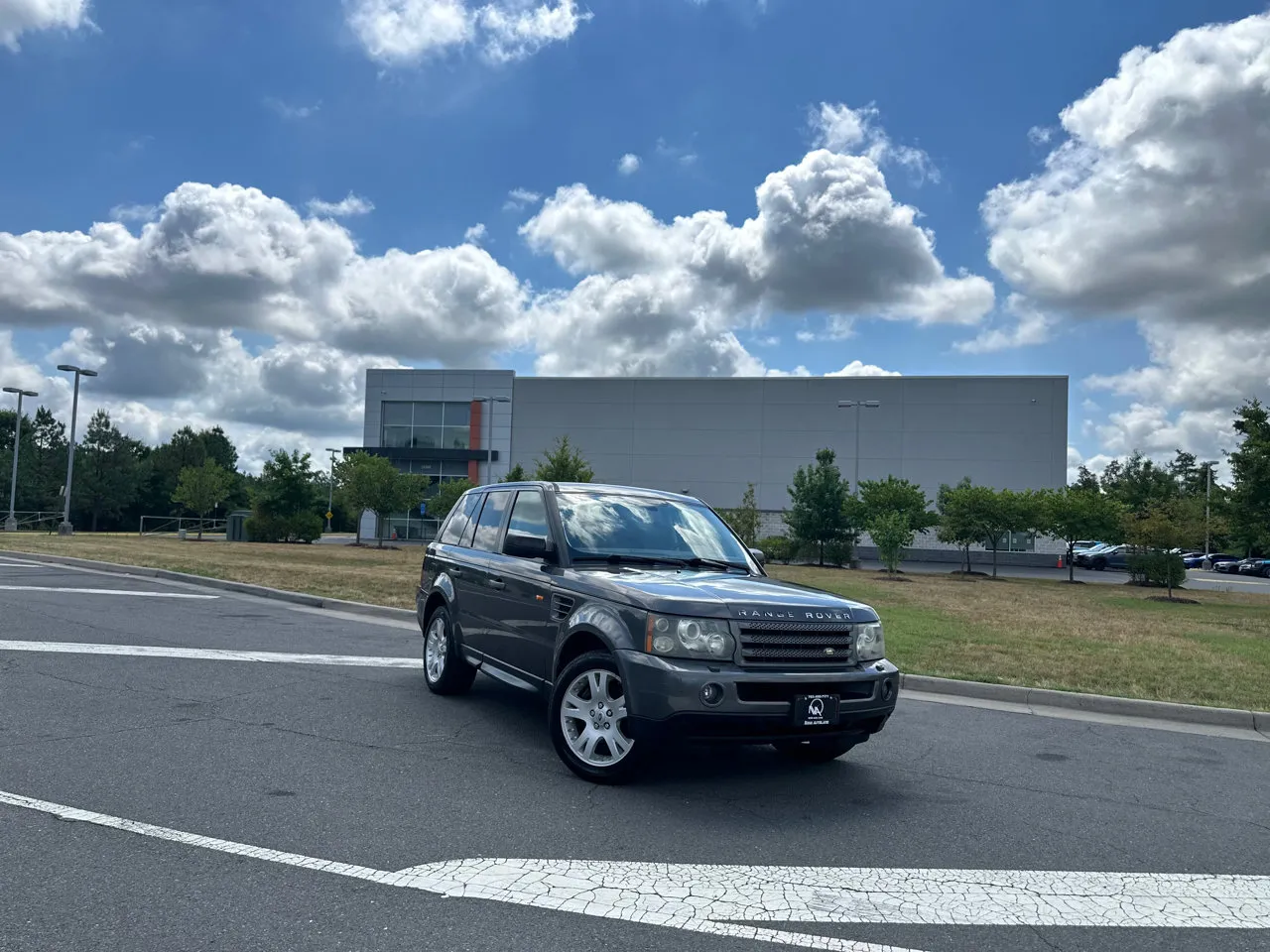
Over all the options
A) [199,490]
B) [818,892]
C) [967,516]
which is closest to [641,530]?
[818,892]

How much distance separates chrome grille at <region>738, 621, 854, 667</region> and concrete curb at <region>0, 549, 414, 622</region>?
9400 millimetres

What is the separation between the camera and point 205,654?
9.69 metres

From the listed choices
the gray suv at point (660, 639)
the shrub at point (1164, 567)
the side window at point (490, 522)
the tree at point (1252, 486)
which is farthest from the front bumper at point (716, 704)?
the shrub at point (1164, 567)

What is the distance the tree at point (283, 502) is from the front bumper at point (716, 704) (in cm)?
4463

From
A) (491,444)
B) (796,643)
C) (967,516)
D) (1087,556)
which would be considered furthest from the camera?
(491,444)

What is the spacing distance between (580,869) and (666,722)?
3.59 ft

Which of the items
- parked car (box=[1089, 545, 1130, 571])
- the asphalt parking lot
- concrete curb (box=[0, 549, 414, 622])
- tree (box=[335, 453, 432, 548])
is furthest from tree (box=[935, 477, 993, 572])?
the asphalt parking lot

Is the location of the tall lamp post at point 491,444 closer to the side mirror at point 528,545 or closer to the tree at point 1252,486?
the tree at point 1252,486

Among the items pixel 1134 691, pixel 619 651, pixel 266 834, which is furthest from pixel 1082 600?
pixel 266 834

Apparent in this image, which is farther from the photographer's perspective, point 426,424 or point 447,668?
point 426,424

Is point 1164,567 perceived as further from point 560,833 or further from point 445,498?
point 445,498

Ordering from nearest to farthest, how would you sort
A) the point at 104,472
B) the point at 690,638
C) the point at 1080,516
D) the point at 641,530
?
1. the point at 690,638
2. the point at 641,530
3. the point at 1080,516
4. the point at 104,472

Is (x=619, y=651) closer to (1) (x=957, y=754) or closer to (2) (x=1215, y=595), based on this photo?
(1) (x=957, y=754)

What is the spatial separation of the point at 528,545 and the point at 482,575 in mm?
1166
